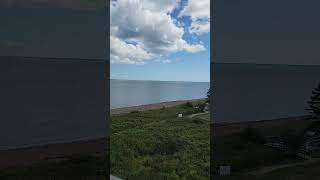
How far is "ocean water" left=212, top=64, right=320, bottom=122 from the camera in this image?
3082 millimetres

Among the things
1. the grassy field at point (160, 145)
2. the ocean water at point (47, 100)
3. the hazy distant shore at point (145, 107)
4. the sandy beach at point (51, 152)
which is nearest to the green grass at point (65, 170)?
the sandy beach at point (51, 152)

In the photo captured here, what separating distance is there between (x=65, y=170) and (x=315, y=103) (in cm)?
211

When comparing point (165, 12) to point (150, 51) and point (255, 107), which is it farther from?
point (255, 107)

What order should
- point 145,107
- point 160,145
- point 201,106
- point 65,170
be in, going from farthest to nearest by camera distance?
point 145,107 → point 160,145 → point 201,106 → point 65,170

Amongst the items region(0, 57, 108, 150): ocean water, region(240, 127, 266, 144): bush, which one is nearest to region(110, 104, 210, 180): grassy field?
region(0, 57, 108, 150): ocean water

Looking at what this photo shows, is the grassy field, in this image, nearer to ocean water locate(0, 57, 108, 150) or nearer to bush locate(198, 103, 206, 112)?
bush locate(198, 103, 206, 112)

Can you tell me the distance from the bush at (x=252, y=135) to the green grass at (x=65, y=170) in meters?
1.49

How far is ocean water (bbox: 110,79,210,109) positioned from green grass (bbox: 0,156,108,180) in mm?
726

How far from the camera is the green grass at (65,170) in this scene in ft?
11.7

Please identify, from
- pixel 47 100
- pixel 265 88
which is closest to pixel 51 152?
pixel 47 100

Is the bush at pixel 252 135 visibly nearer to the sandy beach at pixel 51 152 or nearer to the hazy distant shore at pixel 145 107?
the sandy beach at pixel 51 152

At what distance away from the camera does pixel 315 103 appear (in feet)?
10.1

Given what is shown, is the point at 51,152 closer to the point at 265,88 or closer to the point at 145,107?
the point at 145,107

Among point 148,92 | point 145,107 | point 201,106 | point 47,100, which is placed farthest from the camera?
point 145,107
